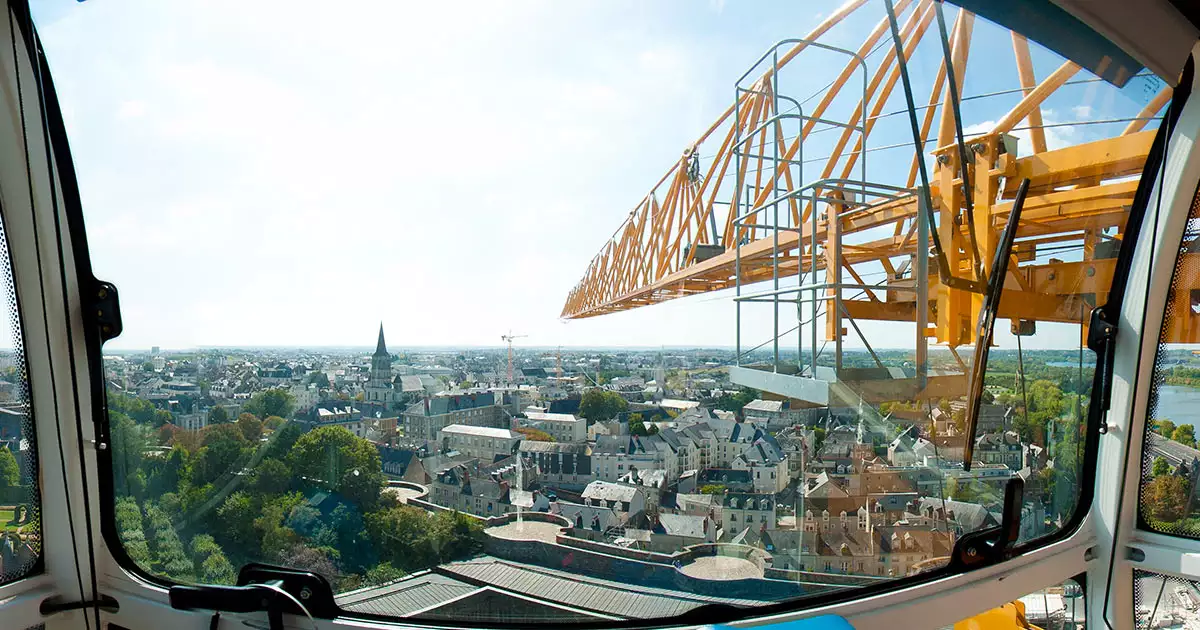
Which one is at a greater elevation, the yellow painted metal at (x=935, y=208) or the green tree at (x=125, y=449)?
the yellow painted metal at (x=935, y=208)

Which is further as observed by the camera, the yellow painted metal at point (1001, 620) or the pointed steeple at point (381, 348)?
the yellow painted metal at point (1001, 620)

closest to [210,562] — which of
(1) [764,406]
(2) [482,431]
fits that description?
(2) [482,431]

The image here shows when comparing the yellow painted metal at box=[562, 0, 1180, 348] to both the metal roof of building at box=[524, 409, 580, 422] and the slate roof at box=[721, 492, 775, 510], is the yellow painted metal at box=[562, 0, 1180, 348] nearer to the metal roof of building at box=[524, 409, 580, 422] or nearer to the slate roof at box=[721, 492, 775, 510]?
the metal roof of building at box=[524, 409, 580, 422]

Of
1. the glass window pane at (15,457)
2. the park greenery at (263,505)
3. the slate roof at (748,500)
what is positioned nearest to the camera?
the glass window pane at (15,457)

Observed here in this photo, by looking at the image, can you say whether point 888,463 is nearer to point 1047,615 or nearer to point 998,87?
point 1047,615

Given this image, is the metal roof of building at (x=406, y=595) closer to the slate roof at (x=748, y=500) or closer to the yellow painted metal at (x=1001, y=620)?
the slate roof at (x=748, y=500)

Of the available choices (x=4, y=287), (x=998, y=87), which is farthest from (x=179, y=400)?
(x=998, y=87)

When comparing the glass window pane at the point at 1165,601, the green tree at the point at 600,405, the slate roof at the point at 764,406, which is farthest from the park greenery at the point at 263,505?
the glass window pane at the point at 1165,601
